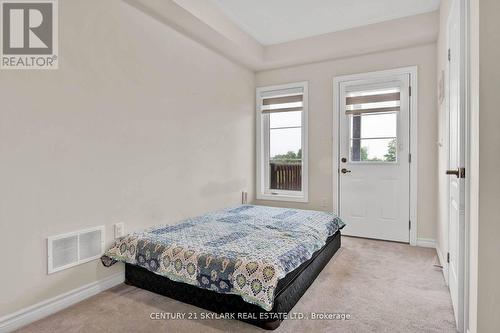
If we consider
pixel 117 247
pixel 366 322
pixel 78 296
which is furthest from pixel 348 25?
pixel 78 296

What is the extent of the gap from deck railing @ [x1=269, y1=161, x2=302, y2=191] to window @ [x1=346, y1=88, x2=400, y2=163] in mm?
870

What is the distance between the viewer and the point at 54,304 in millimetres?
1993

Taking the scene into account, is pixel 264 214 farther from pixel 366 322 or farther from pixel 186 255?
pixel 366 322

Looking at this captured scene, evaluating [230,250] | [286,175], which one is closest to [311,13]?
[286,175]

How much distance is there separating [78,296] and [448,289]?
2904mm

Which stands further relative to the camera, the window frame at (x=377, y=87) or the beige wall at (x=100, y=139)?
the window frame at (x=377, y=87)

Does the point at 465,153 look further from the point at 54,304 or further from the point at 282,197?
the point at 282,197

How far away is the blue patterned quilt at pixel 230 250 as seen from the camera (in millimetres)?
1812

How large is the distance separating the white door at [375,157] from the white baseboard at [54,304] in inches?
117

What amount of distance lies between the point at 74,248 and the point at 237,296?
50.9 inches

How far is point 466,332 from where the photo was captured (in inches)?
63.7

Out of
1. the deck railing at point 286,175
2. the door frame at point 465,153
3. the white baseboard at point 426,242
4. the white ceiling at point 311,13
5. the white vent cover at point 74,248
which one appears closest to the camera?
the door frame at point 465,153

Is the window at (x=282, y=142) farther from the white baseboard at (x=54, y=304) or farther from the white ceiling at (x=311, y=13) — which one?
the white baseboard at (x=54, y=304)

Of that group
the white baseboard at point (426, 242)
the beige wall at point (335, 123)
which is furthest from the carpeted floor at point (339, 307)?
the beige wall at point (335, 123)
